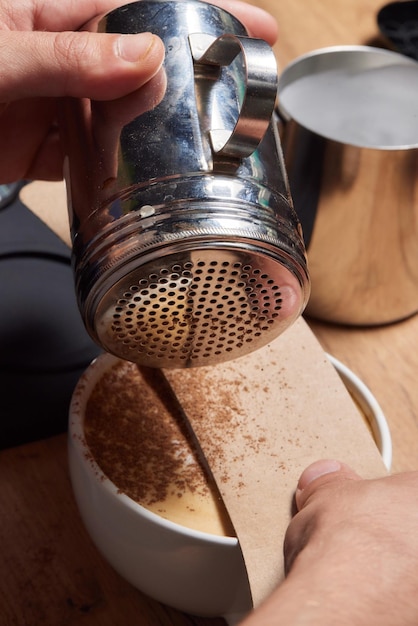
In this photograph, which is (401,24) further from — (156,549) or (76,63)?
(156,549)

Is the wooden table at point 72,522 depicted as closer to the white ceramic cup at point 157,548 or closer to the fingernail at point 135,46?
the white ceramic cup at point 157,548

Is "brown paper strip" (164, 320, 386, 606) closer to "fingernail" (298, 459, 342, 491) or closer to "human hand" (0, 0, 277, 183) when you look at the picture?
"fingernail" (298, 459, 342, 491)

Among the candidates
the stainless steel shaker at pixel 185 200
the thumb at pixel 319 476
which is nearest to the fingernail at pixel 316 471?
the thumb at pixel 319 476

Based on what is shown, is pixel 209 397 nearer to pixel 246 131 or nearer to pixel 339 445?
pixel 339 445

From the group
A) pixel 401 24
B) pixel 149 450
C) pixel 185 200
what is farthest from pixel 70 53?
pixel 401 24

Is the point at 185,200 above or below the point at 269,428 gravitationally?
above

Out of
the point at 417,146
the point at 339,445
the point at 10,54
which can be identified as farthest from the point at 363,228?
the point at 10,54

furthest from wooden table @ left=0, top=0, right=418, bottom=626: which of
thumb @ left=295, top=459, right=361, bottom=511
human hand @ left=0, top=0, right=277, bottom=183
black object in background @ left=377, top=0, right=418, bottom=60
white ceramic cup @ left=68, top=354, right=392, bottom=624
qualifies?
black object in background @ left=377, top=0, right=418, bottom=60
